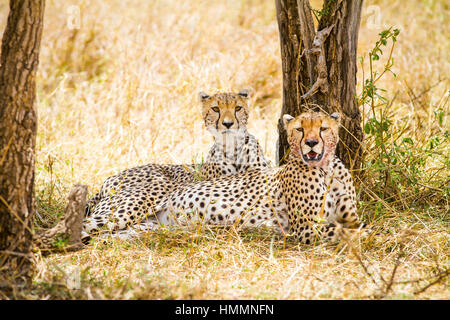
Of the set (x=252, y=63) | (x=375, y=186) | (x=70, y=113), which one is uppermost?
(x=252, y=63)

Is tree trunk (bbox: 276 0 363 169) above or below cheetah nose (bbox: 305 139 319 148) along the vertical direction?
above

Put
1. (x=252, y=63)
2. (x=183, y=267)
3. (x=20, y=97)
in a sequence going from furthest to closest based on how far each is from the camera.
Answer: (x=252, y=63) → (x=183, y=267) → (x=20, y=97)

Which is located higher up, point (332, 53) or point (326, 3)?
point (326, 3)

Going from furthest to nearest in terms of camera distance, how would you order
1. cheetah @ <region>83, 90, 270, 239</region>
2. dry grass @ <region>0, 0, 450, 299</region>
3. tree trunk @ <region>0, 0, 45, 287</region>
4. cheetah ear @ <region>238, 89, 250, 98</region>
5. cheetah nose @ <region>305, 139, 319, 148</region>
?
cheetah ear @ <region>238, 89, 250, 98</region>, cheetah @ <region>83, 90, 270, 239</region>, cheetah nose @ <region>305, 139, 319, 148</region>, dry grass @ <region>0, 0, 450, 299</region>, tree trunk @ <region>0, 0, 45, 287</region>

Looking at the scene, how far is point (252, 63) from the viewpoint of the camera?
7480mm

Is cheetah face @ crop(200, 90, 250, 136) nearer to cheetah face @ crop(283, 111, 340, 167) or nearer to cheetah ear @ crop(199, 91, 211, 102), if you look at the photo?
cheetah ear @ crop(199, 91, 211, 102)

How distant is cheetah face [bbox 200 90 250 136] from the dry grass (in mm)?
936

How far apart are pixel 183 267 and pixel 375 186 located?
5.99 ft

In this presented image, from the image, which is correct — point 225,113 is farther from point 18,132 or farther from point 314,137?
point 18,132

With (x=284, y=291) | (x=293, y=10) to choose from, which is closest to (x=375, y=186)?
(x=293, y=10)

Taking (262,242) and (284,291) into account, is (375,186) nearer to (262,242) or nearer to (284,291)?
(262,242)

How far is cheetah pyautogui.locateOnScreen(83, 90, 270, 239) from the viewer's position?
15.3 ft

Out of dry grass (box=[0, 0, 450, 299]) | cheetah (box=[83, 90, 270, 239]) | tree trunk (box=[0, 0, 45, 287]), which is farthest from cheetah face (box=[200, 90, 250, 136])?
tree trunk (box=[0, 0, 45, 287])

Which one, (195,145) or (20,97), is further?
(195,145)
